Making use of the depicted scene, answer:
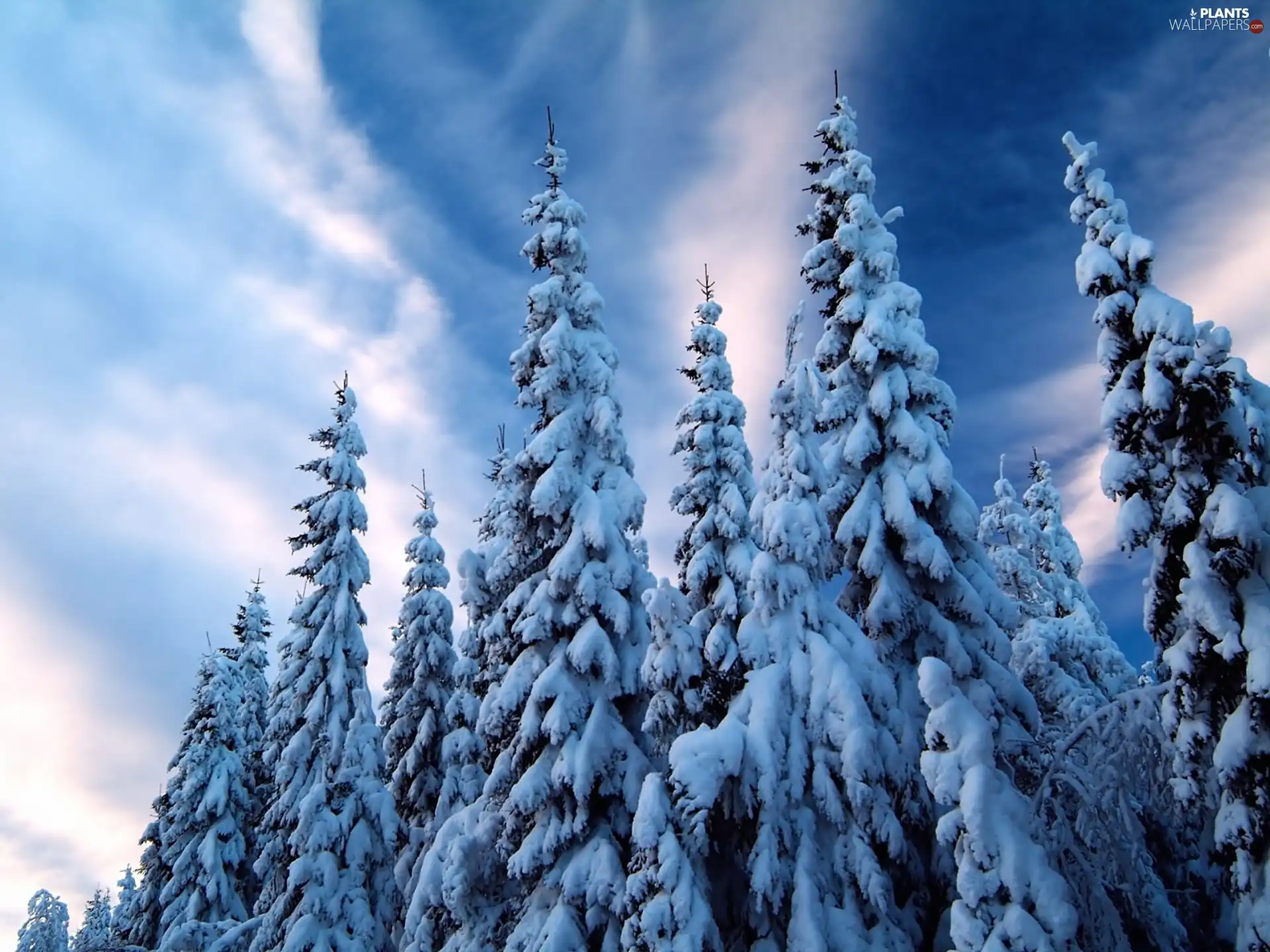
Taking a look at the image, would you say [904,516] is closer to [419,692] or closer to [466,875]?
[466,875]

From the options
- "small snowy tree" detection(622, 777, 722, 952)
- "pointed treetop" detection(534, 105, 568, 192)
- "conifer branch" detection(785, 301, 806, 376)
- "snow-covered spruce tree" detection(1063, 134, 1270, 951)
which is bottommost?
"small snowy tree" detection(622, 777, 722, 952)

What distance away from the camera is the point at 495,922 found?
15055 mm

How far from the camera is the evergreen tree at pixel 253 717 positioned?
35.0 metres

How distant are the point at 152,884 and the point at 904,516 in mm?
33854

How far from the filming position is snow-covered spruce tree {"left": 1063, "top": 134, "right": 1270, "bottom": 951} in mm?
8992

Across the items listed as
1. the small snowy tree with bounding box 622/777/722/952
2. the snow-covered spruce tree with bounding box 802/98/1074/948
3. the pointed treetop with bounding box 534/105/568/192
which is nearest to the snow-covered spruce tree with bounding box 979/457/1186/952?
the snow-covered spruce tree with bounding box 802/98/1074/948

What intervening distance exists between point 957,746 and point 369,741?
58.5 ft

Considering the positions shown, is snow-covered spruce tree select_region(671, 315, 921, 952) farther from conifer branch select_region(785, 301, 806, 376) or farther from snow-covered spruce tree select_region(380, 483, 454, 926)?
snow-covered spruce tree select_region(380, 483, 454, 926)

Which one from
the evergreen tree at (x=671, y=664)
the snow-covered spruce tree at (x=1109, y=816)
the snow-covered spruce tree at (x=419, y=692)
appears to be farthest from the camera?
the snow-covered spruce tree at (x=419, y=692)

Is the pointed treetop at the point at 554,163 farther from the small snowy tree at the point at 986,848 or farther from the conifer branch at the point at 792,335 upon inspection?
the small snowy tree at the point at 986,848

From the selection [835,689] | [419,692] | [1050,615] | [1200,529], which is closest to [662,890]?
[835,689]

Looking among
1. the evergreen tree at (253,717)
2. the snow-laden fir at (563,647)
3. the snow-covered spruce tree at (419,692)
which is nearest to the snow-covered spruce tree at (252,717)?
the evergreen tree at (253,717)

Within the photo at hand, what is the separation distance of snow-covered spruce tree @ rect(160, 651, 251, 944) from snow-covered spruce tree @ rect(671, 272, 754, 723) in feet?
87.4

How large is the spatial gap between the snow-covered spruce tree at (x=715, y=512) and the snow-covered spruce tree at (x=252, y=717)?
2343 cm
